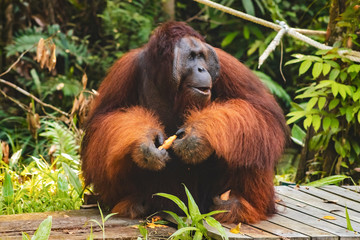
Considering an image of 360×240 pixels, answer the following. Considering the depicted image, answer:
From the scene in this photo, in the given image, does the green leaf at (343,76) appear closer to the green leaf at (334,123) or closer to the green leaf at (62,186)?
the green leaf at (334,123)

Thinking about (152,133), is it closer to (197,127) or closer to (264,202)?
(197,127)

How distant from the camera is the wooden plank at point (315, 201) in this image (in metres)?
3.44

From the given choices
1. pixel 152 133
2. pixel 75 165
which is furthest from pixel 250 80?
pixel 75 165

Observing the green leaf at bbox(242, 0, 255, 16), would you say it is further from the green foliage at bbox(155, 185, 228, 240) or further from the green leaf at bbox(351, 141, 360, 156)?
the green foliage at bbox(155, 185, 228, 240)

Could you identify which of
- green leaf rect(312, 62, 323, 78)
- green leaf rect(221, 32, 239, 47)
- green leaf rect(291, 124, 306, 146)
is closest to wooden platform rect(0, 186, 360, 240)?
green leaf rect(312, 62, 323, 78)

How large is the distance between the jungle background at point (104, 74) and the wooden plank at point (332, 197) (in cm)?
28

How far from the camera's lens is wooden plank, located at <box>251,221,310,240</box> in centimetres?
281

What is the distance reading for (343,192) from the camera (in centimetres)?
402

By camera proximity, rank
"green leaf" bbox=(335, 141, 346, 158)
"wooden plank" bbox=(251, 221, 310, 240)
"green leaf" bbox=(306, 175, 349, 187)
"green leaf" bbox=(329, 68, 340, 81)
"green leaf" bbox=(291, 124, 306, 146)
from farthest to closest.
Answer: "green leaf" bbox=(291, 124, 306, 146) → "green leaf" bbox=(335, 141, 346, 158) → "green leaf" bbox=(306, 175, 349, 187) → "green leaf" bbox=(329, 68, 340, 81) → "wooden plank" bbox=(251, 221, 310, 240)

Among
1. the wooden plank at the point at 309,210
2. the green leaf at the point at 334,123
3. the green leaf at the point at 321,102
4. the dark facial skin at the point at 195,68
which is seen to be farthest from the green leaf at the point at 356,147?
the dark facial skin at the point at 195,68

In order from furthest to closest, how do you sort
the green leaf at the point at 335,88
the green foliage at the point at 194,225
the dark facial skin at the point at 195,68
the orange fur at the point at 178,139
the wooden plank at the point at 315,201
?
the green leaf at the point at 335,88 < the wooden plank at the point at 315,201 < the dark facial skin at the point at 195,68 < the orange fur at the point at 178,139 < the green foliage at the point at 194,225

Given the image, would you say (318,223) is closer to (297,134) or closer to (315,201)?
(315,201)

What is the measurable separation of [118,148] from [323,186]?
1847 millimetres

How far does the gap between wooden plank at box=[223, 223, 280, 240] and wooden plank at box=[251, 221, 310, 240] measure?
0.13 feet
